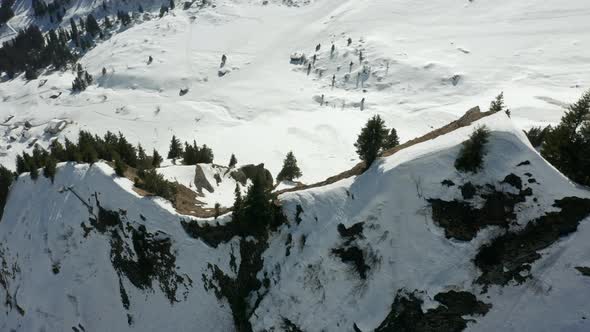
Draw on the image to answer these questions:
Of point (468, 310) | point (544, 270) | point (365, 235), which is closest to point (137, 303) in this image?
point (365, 235)

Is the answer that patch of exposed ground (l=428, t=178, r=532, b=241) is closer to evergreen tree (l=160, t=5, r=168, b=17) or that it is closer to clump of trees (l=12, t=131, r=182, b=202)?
clump of trees (l=12, t=131, r=182, b=202)

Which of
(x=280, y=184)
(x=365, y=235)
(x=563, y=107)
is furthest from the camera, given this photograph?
(x=563, y=107)

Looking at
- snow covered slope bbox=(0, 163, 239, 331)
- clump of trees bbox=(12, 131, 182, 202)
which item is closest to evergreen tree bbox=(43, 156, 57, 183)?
clump of trees bbox=(12, 131, 182, 202)

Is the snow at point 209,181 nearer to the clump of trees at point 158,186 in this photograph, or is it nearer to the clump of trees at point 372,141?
the clump of trees at point 158,186

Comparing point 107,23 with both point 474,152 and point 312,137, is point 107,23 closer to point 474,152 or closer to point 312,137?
point 312,137

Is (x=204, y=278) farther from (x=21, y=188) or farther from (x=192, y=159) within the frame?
(x=21, y=188)

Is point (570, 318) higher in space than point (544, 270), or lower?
lower

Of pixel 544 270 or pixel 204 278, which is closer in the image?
pixel 544 270

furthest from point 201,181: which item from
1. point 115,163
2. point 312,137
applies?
point 312,137

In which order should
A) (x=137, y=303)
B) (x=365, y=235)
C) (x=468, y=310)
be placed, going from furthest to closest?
1. (x=137, y=303)
2. (x=365, y=235)
3. (x=468, y=310)
